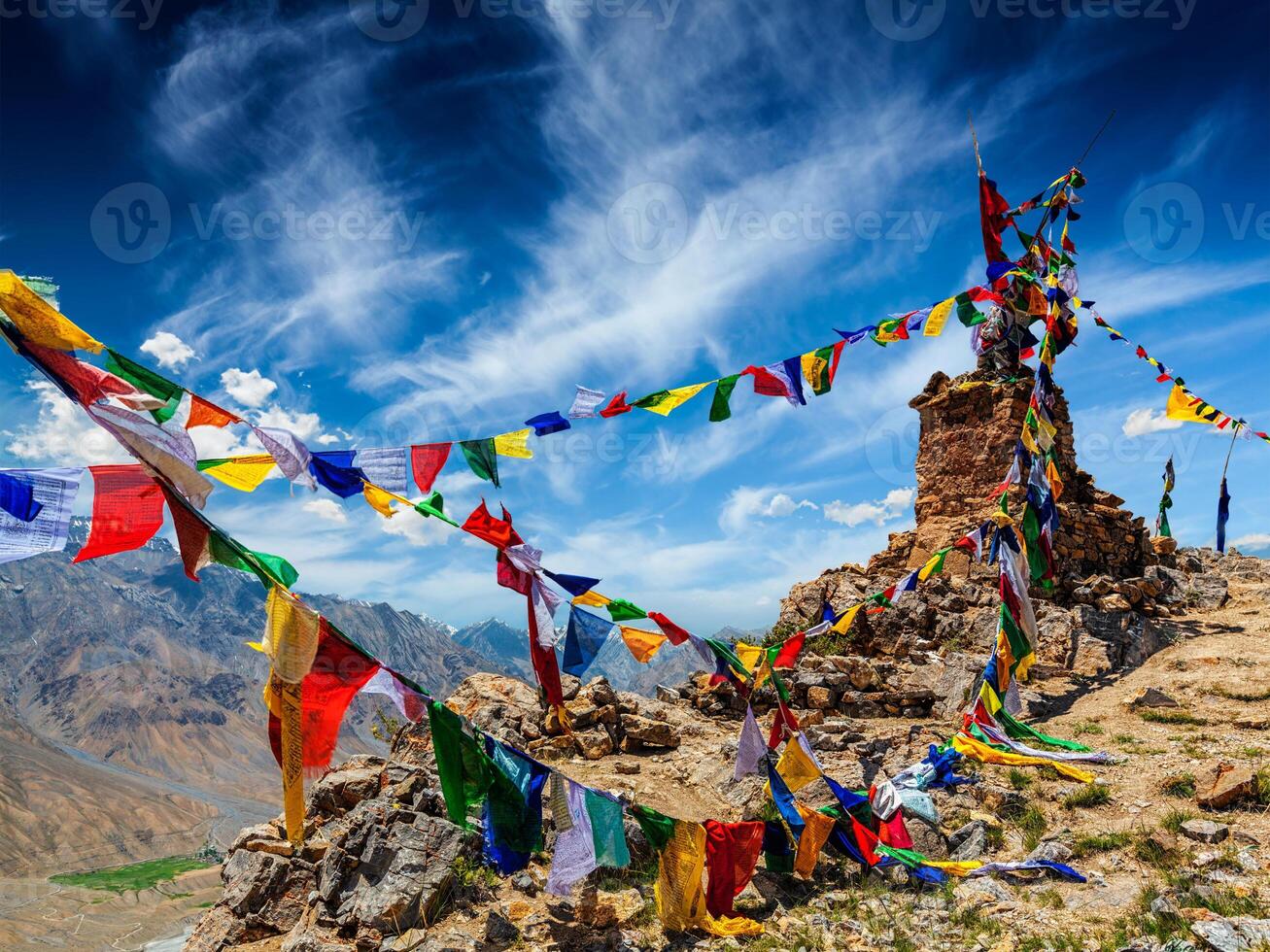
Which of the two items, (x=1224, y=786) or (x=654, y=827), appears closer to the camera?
(x=654, y=827)

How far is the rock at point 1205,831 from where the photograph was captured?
24.2ft

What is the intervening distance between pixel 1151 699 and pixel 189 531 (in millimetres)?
14665

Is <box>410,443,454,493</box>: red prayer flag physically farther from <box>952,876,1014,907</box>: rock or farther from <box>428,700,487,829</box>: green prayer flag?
<box>952,876,1014,907</box>: rock

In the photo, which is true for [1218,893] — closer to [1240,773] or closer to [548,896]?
[1240,773]

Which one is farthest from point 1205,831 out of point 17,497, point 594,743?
point 17,497

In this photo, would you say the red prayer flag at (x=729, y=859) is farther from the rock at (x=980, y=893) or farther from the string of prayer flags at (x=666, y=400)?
the string of prayer flags at (x=666, y=400)

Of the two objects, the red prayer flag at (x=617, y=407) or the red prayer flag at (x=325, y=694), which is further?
the red prayer flag at (x=617, y=407)

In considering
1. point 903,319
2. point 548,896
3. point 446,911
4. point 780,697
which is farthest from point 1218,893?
point 903,319

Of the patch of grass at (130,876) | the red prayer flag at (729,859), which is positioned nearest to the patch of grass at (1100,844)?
the red prayer flag at (729,859)

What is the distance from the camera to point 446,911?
24.9 feet

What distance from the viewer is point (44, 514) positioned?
554 cm

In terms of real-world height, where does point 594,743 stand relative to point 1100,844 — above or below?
above

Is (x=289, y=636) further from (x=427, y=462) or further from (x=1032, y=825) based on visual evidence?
(x=1032, y=825)

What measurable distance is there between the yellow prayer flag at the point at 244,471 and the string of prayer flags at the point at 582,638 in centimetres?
345
